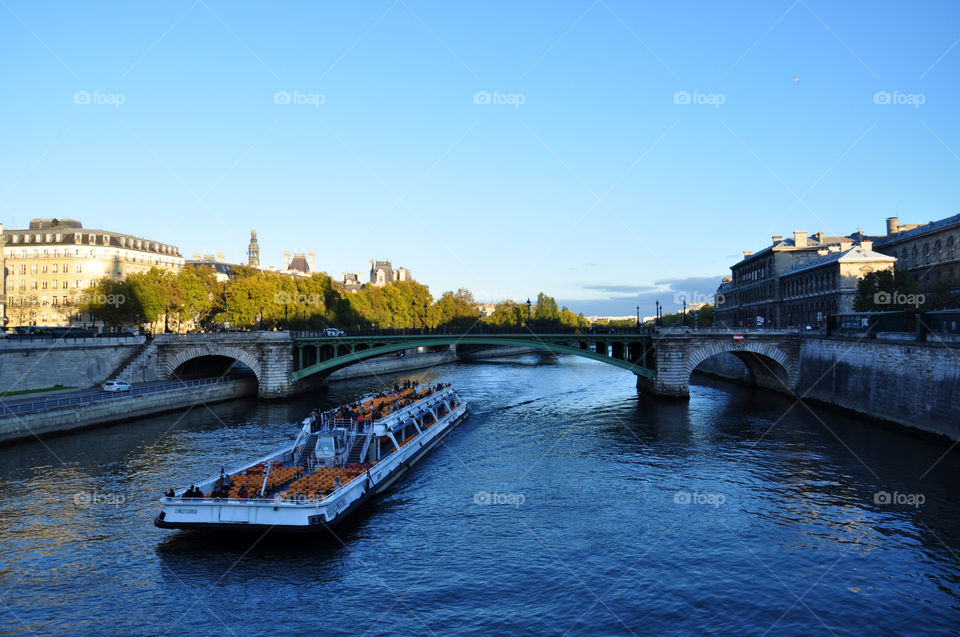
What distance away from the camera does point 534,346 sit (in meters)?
68.6

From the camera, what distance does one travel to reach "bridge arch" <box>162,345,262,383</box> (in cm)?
6919

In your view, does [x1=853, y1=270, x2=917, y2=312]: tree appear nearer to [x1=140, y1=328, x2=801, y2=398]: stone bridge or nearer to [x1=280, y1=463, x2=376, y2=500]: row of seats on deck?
[x1=140, y1=328, x2=801, y2=398]: stone bridge

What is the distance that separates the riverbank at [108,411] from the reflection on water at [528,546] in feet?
4.45

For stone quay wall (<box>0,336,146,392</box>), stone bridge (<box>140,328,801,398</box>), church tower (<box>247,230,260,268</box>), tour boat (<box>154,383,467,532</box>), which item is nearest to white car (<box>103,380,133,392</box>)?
stone quay wall (<box>0,336,146,392</box>)

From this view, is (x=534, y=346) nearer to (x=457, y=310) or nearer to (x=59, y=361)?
(x=59, y=361)

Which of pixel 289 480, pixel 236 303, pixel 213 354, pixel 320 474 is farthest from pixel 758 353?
pixel 236 303

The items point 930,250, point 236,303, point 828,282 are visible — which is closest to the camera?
point 930,250

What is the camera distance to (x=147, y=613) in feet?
64.7

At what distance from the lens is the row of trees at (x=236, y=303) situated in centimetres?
8206

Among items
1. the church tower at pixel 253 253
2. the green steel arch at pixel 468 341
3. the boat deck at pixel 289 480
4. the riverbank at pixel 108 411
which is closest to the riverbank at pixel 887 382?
the green steel arch at pixel 468 341

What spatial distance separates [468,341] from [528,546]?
A: 3845 centimetres

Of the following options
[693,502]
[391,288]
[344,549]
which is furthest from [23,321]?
[693,502]

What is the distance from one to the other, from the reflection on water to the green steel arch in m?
21.4

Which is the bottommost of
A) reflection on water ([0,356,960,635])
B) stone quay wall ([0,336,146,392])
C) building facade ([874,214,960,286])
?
reflection on water ([0,356,960,635])
